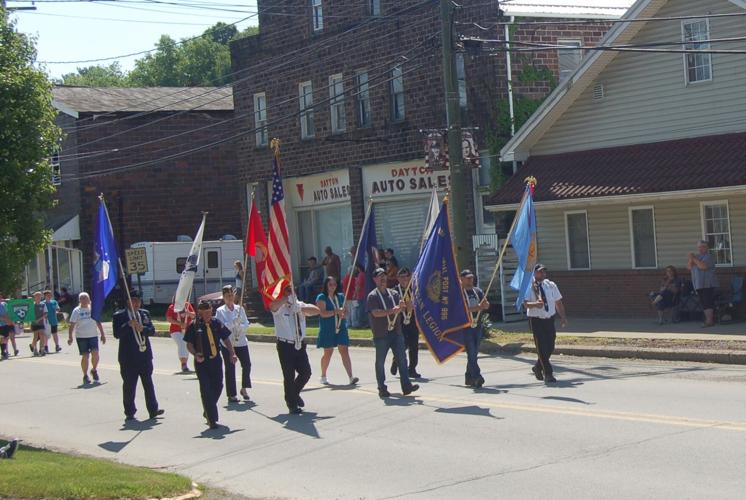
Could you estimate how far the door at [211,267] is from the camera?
40.2 meters

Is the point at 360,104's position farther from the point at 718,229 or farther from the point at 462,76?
the point at 718,229

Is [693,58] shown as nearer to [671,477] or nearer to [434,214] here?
[434,214]

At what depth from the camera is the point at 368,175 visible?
108ft

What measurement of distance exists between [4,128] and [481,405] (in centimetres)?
679

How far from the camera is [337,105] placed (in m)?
34.2

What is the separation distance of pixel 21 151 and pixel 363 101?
2066cm

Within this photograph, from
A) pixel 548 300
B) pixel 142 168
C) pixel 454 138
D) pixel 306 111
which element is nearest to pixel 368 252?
pixel 548 300

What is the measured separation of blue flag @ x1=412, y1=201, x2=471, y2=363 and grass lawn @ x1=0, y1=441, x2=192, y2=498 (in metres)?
5.10

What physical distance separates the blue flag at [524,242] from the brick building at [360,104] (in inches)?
416

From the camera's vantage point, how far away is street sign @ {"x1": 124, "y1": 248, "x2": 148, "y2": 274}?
34.8m

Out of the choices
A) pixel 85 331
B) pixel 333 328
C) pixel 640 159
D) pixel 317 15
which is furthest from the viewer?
pixel 317 15

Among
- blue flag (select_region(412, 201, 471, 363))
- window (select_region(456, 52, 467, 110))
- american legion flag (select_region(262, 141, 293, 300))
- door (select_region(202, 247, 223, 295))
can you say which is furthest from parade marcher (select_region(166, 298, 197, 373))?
door (select_region(202, 247, 223, 295))

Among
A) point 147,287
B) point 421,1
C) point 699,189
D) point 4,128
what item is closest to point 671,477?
point 4,128

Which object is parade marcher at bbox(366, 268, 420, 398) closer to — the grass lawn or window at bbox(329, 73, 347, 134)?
the grass lawn
